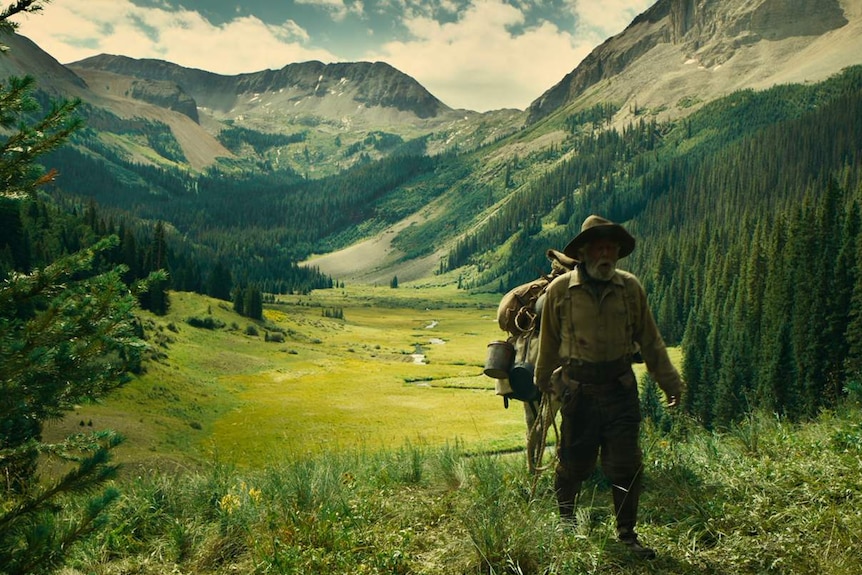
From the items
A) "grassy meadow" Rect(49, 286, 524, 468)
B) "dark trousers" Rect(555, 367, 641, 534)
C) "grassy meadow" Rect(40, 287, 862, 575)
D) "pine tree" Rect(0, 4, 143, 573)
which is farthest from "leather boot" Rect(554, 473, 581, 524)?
"pine tree" Rect(0, 4, 143, 573)

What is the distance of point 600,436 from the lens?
21.7 feet

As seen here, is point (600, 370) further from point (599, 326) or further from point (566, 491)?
point (566, 491)

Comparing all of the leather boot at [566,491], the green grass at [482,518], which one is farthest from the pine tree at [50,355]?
the leather boot at [566,491]

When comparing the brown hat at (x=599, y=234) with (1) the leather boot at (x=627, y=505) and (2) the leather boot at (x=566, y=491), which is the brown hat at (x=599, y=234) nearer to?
(1) the leather boot at (x=627, y=505)

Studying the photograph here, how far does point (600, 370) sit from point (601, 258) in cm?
134

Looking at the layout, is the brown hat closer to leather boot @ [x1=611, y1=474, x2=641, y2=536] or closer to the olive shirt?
the olive shirt

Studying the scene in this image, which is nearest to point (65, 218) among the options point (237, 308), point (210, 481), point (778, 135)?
point (237, 308)

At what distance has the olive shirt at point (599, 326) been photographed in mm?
6559

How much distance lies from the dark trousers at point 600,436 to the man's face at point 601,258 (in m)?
1.24

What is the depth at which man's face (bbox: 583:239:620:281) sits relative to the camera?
6.54 meters

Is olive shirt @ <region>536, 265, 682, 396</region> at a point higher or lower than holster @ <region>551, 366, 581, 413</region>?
higher

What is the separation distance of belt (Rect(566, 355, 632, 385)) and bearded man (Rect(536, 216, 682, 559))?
1 cm

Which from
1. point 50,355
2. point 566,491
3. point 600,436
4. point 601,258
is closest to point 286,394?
point 566,491

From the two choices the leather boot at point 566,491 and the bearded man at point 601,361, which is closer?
the bearded man at point 601,361
